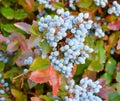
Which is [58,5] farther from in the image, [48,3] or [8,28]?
[8,28]

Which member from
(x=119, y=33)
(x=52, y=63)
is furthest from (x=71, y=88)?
(x=119, y=33)

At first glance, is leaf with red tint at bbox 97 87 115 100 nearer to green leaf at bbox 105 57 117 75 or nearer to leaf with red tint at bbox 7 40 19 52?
green leaf at bbox 105 57 117 75

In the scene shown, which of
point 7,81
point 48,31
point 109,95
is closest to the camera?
point 48,31

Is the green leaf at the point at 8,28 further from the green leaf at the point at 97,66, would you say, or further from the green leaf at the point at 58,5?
the green leaf at the point at 97,66

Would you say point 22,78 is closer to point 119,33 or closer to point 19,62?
point 19,62

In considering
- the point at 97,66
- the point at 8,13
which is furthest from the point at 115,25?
the point at 8,13
